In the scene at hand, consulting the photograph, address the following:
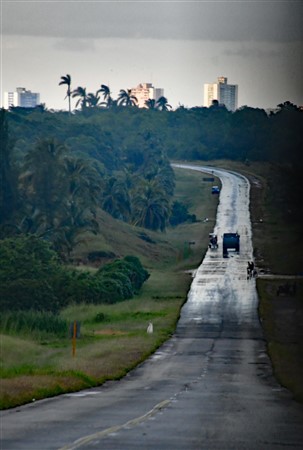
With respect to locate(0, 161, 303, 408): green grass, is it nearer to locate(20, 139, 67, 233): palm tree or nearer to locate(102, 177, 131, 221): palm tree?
locate(20, 139, 67, 233): palm tree

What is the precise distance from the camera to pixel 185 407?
28.0 m

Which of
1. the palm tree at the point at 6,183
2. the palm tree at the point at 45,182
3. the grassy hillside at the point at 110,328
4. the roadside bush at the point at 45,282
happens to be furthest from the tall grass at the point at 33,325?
the palm tree at the point at 45,182

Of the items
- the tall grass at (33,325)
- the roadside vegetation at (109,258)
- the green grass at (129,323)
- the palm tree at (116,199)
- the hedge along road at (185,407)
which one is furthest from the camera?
the palm tree at (116,199)

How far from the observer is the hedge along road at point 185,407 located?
2136cm

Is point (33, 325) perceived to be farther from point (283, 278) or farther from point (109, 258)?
point (109, 258)

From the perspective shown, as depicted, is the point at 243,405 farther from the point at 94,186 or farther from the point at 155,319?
the point at 94,186

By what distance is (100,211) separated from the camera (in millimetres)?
124438

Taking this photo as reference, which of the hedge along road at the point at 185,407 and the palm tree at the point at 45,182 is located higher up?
the palm tree at the point at 45,182

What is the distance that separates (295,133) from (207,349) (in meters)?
31.7

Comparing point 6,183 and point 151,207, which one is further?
point 151,207

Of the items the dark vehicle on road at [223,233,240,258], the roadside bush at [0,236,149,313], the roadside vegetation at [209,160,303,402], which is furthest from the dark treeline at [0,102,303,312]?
the dark vehicle on road at [223,233,240,258]

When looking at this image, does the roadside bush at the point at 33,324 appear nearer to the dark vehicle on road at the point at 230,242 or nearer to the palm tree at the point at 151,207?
the dark vehicle on road at the point at 230,242

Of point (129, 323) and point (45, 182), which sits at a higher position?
point (45, 182)

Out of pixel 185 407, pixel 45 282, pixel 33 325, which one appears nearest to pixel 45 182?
pixel 45 282
